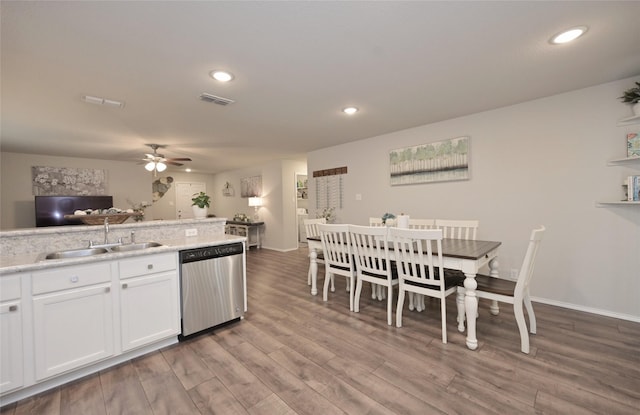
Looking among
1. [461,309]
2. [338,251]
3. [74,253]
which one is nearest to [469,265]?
[461,309]

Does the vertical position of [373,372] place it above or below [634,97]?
below

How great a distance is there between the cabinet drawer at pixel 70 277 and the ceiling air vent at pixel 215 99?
1807 millimetres

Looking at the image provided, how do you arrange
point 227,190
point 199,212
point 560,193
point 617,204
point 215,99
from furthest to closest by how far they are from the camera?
point 227,190 → point 199,212 → point 560,193 → point 215,99 → point 617,204

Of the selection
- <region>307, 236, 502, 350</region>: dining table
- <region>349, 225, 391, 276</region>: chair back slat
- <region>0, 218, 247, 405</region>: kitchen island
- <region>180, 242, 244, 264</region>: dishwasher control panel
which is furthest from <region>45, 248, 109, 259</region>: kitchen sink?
<region>307, 236, 502, 350</region>: dining table

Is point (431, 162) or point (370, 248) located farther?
point (431, 162)

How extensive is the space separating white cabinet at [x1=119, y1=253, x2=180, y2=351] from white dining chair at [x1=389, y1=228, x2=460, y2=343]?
2.05 metres

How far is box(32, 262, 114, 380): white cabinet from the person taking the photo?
1.75 m

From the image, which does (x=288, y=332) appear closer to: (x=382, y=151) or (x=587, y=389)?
(x=587, y=389)

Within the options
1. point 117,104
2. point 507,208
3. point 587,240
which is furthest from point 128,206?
point 587,240

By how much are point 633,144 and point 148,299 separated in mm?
4730

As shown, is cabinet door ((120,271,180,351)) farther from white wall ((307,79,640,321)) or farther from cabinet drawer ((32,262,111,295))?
white wall ((307,79,640,321))

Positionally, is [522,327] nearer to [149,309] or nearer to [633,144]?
[633,144]

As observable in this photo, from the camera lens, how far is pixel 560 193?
2.98 m

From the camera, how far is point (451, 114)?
354 centimetres
